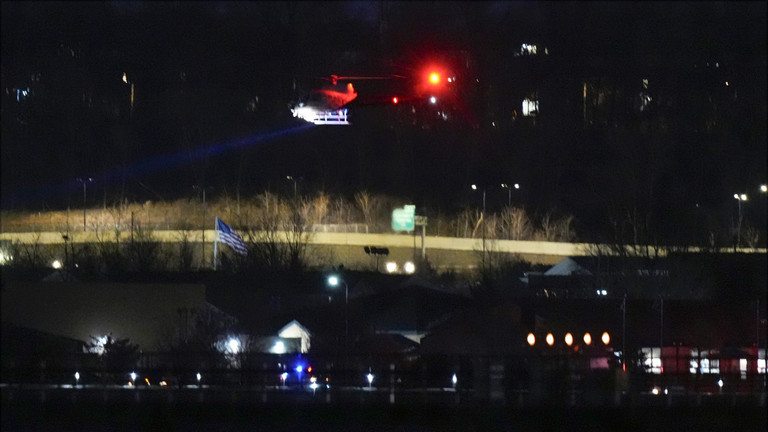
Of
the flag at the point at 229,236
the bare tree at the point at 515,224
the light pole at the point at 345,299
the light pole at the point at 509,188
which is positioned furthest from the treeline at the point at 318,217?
the light pole at the point at 345,299

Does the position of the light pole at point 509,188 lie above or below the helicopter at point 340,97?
above

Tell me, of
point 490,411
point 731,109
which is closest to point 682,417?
point 490,411

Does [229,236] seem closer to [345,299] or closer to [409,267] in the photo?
[345,299]

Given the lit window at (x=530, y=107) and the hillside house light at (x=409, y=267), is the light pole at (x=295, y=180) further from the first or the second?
A: the lit window at (x=530, y=107)

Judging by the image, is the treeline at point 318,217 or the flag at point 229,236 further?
the treeline at point 318,217

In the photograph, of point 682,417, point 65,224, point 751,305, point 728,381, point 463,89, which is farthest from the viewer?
point 65,224

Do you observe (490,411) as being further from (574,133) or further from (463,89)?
(574,133)

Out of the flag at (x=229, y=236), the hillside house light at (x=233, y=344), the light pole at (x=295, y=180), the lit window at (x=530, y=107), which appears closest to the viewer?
the hillside house light at (x=233, y=344)

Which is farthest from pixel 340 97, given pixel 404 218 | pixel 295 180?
pixel 404 218

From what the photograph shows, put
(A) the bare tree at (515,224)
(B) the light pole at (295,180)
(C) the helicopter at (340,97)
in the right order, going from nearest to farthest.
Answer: (C) the helicopter at (340,97) < (B) the light pole at (295,180) < (A) the bare tree at (515,224)
